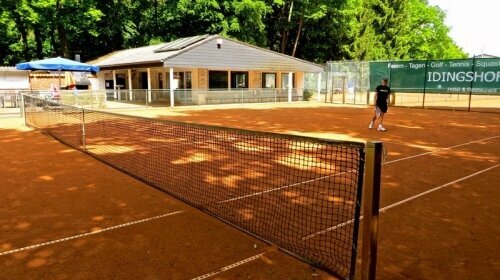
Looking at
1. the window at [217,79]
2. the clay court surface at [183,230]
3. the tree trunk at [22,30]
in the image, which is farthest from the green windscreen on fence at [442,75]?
the tree trunk at [22,30]

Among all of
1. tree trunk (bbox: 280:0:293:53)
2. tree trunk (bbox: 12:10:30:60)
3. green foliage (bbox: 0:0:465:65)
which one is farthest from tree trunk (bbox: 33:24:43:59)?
tree trunk (bbox: 280:0:293:53)

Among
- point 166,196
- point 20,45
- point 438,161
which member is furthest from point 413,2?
point 166,196

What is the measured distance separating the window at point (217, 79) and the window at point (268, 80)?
14.0 ft

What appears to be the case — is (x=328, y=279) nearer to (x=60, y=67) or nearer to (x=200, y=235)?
(x=200, y=235)

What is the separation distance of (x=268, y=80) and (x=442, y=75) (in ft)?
49.0

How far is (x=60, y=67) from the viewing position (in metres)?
20.4

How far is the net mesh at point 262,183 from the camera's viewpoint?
14.4 ft

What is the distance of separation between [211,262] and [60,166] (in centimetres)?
590

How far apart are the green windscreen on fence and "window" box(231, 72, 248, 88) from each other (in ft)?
34.0

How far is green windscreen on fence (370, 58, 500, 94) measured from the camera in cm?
2156

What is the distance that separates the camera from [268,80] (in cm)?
3453

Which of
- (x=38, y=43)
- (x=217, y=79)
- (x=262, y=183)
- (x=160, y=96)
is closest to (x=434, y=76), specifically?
(x=217, y=79)

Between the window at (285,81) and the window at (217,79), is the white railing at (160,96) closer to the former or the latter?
the window at (217,79)

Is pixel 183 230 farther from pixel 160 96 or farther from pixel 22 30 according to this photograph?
pixel 22 30
